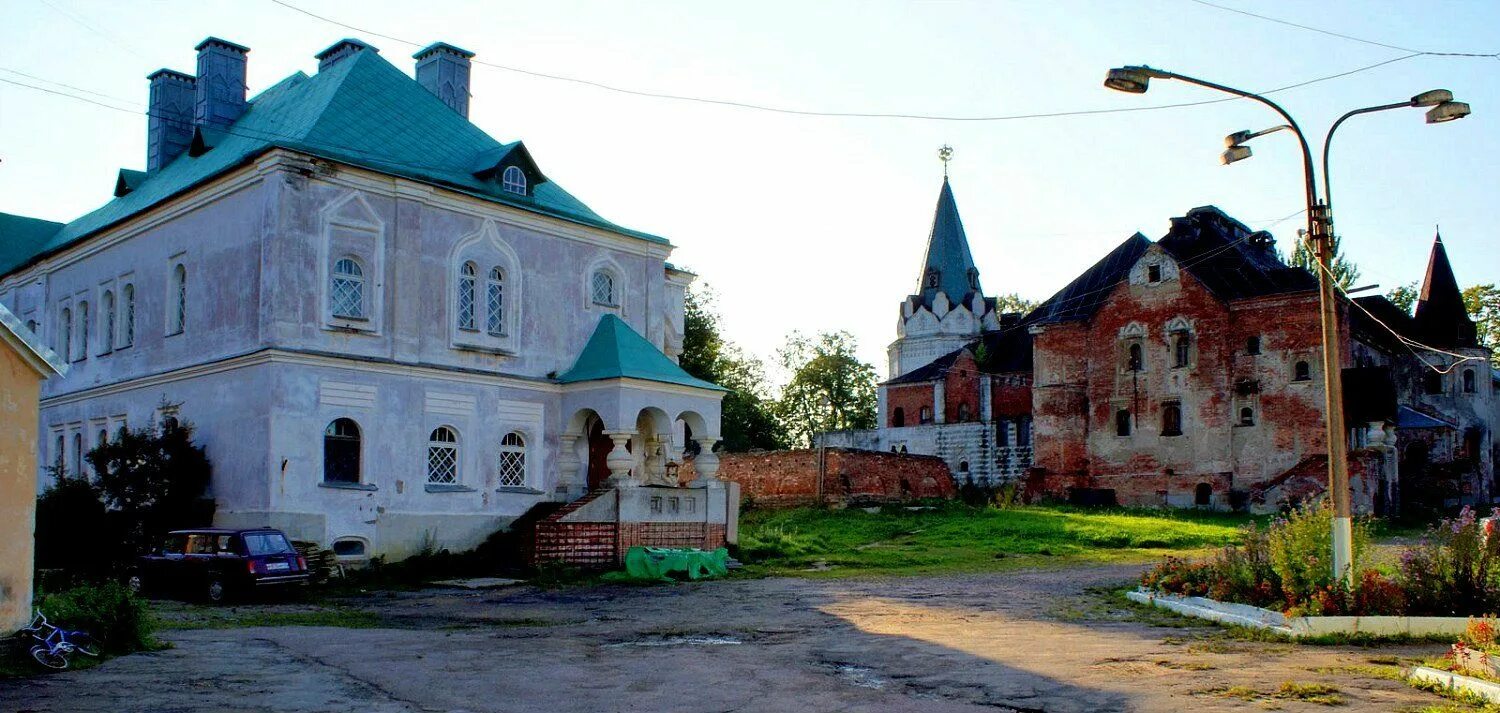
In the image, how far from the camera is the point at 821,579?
941 inches

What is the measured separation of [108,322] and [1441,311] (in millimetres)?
53452

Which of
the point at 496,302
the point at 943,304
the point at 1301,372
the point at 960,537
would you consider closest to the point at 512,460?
the point at 496,302

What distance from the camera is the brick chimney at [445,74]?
31.6 metres

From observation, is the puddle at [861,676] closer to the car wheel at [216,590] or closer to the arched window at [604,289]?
the car wheel at [216,590]

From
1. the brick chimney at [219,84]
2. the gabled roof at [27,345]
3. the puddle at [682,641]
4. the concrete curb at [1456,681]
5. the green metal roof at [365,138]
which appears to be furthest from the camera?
the brick chimney at [219,84]

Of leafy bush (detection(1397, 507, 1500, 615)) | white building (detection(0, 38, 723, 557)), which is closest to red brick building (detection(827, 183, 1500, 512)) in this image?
white building (detection(0, 38, 723, 557))

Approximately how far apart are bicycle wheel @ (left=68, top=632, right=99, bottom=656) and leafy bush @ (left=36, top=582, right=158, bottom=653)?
17cm

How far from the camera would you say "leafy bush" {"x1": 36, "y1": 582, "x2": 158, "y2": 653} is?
12242mm

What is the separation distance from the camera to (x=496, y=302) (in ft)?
90.2

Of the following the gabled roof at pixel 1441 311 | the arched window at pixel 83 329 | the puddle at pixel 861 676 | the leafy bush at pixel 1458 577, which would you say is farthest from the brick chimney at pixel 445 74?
the gabled roof at pixel 1441 311

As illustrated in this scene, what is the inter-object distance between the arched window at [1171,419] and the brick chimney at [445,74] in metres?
27.6

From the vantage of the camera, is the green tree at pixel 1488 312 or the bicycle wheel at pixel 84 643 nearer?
the bicycle wheel at pixel 84 643

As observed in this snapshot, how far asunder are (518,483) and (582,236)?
577 centimetres

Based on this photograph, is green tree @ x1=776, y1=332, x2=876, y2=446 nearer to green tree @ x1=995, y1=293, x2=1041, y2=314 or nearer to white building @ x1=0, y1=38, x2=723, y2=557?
green tree @ x1=995, y1=293, x2=1041, y2=314
